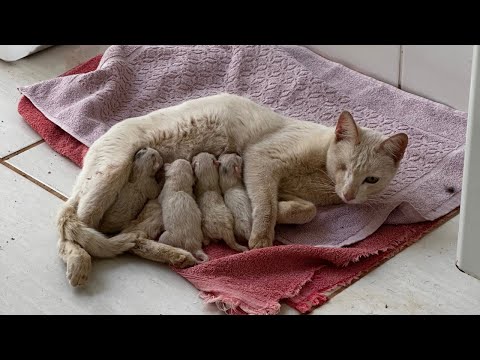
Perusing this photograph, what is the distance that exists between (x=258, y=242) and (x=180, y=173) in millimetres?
296

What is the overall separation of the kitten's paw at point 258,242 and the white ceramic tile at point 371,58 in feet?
3.36

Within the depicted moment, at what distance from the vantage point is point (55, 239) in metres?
2.19

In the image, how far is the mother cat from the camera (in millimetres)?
2113

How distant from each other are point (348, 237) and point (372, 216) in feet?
0.39

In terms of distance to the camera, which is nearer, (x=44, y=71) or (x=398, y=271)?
(x=398, y=271)

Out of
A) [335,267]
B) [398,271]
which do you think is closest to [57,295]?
[335,267]

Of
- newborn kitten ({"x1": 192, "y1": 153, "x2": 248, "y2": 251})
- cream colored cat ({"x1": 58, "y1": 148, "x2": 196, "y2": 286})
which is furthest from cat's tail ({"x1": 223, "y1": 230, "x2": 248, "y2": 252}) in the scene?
cream colored cat ({"x1": 58, "y1": 148, "x2": 196, "y2": 286})

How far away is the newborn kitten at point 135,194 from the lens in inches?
84.4

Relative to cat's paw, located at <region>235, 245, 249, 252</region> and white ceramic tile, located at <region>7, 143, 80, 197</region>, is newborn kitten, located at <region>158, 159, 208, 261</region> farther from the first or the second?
white ceramic tile, located at <region>7, 143, 80, 197</region>

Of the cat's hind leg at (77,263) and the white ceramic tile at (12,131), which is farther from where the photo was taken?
the white ceramic tile at (12,131)

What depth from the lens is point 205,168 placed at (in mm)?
2174

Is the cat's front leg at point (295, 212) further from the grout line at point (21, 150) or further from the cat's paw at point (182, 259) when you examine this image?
the grout line at point (21, 150)

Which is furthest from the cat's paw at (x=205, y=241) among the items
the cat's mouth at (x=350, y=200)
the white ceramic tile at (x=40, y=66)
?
the white ceramic tile at (x=40, y=66)
